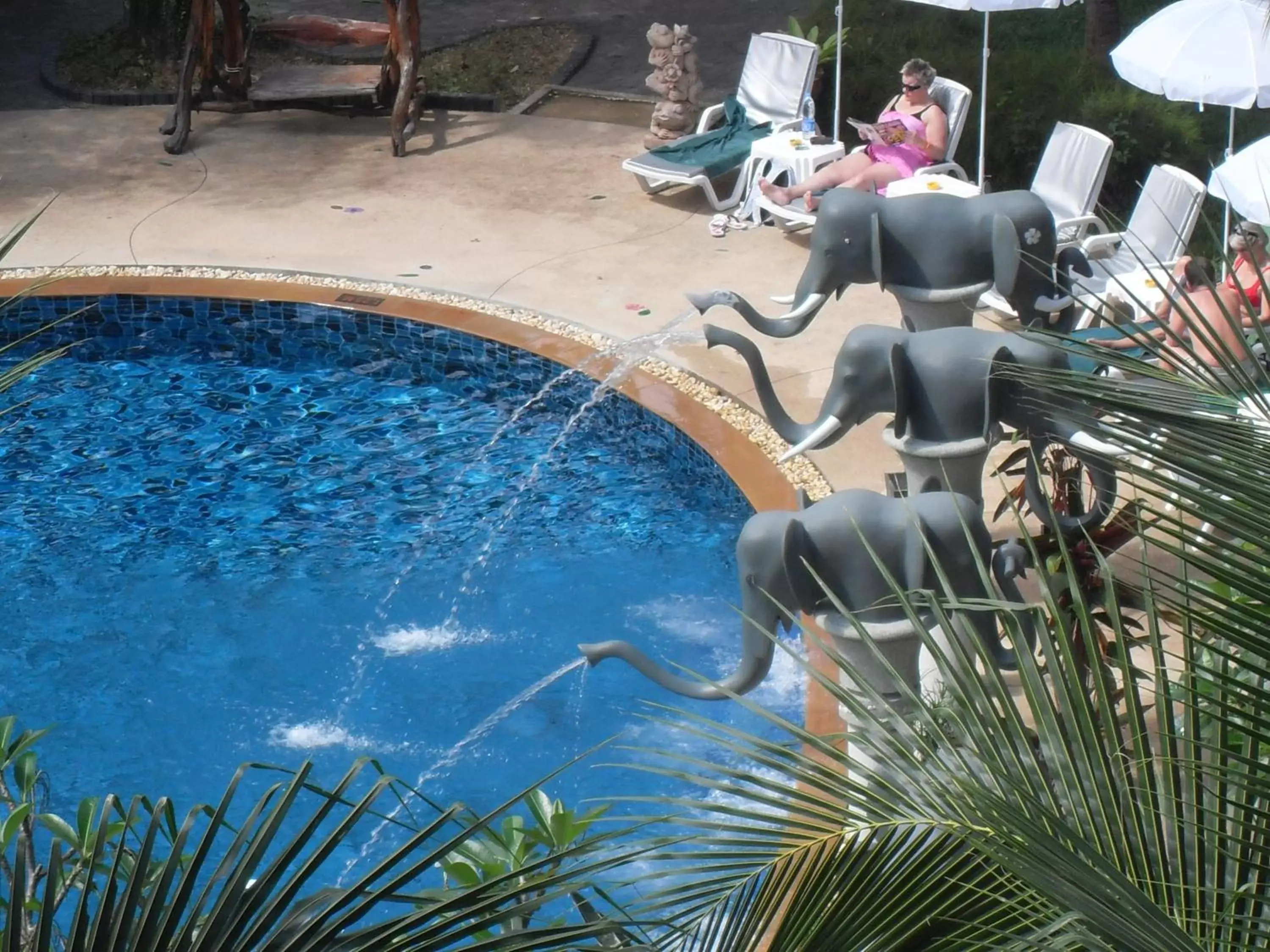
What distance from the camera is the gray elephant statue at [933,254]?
16.8 ft

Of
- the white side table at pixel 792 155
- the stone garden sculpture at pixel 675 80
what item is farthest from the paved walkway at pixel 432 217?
the stone garden sculpture at pixel 675 80

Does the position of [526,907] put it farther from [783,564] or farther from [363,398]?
[363,398]

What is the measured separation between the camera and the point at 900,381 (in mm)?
4293

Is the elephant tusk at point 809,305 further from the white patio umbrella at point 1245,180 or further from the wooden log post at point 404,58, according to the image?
the wooden log post at point 404,58

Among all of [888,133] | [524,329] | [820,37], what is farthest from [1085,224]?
[820,37]

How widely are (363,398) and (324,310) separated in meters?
0.81

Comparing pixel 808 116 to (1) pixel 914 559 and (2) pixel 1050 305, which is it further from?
(1) pixel 914 559

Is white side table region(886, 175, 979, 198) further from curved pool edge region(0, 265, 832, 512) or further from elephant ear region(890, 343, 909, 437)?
elephant ear region(890, 343, 909, 437)

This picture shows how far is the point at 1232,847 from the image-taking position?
183cm

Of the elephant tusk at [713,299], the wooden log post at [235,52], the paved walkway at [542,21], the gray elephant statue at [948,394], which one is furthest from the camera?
the paved walkway at [542,21]

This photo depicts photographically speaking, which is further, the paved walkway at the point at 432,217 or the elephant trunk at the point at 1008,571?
the paved walkway at the point at 432,217

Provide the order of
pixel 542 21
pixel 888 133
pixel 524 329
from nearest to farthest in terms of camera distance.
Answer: pixel 524 329
pixel 888 133
pixel 542 21

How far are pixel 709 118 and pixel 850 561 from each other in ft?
25.7

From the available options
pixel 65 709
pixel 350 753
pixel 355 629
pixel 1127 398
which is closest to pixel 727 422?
pixel 355 629
